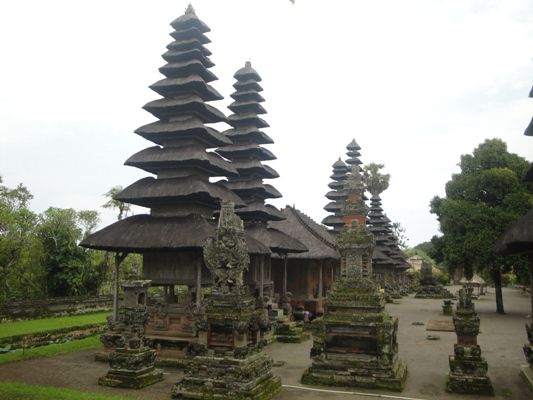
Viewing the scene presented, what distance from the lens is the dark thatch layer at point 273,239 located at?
24281 millimetres

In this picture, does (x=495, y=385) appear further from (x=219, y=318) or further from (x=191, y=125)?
(x=191, y=125)

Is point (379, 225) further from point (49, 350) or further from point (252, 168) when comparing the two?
point (49, 350)

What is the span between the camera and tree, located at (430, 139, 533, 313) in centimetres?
2969

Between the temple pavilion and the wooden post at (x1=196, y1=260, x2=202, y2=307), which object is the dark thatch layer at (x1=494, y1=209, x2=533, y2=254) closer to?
the temple pavilion

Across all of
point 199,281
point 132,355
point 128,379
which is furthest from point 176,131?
point 128,379

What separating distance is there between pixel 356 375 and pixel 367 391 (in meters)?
0.61

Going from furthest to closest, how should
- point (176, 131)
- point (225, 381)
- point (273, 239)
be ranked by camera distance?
point (273, 239), point (176, 131), point (225, 381)

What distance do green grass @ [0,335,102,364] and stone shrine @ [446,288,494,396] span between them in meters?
14.1

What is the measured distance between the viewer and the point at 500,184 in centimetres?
3081

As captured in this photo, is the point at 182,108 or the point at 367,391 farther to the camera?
the point at 182,108

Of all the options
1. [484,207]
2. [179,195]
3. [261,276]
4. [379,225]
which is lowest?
[261,276]

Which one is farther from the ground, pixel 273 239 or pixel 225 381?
pixel 273 239

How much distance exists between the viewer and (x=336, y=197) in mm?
40656

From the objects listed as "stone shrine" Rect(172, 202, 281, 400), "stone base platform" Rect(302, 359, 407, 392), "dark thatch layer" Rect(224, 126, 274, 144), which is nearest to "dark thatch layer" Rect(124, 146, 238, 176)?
"stone shrine" Rect(172, 202, 281, 400)
